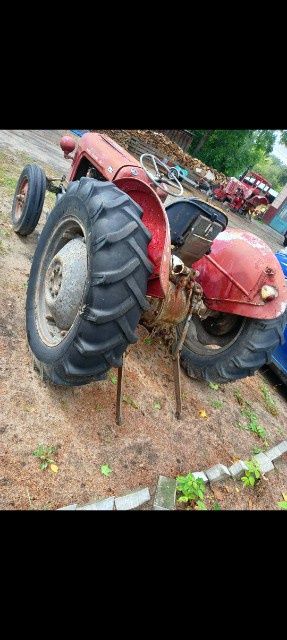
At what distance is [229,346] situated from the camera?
2971mm

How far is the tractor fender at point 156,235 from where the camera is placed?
78.4 inches

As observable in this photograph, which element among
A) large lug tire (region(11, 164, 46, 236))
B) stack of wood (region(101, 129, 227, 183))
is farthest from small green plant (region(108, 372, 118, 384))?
stack of wood (region(101, 129, 227, 183))

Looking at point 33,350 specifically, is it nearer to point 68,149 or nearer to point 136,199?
point 136,199

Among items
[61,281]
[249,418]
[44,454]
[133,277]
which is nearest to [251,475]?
[249,418]

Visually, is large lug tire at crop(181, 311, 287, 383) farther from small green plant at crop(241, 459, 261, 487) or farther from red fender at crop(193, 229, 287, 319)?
small green plant at crop(241, 459, 261, 487)

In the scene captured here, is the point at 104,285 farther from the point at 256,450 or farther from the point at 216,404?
the point at 256,450

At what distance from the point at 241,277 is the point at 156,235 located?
996 millimetres

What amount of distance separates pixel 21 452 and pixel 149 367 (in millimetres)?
1439

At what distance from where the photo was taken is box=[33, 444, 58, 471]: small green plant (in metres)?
1.97

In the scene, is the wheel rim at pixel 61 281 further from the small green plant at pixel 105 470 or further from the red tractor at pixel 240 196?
the red tractor at pixel 240 196

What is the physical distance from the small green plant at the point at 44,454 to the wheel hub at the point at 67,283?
2.39ft

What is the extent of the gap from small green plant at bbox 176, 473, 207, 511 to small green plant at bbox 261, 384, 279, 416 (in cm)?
167

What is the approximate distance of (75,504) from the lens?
186cm
